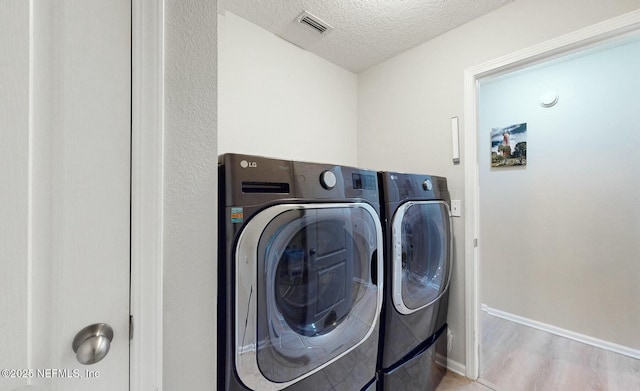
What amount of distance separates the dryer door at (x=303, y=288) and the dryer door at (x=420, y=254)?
0.18 metres

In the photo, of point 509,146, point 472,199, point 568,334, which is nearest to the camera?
point 472,199

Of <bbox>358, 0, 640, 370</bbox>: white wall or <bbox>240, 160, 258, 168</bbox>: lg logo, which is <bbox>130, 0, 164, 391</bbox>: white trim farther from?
<bbox>358, 0, 640, 370</bbox>: white wall

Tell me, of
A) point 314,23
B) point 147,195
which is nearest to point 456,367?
point 147,195

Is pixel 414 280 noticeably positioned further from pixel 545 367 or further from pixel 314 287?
pixel 545 367

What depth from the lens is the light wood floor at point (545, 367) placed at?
1.60m

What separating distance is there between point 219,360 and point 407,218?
1.11m

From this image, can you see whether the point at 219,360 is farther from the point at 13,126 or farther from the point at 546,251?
the point at 546,251

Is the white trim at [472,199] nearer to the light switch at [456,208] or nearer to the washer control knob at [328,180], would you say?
the light switch at [456,208]

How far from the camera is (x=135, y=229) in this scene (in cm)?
56

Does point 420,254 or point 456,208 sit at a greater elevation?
point 456,208

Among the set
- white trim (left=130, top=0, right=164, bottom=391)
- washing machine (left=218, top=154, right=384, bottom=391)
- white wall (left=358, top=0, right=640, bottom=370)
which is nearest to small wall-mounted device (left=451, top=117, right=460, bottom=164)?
white wall (left=358, top=0, right=640, bottom=370)

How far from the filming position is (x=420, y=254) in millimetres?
1480

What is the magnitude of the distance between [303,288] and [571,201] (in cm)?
271

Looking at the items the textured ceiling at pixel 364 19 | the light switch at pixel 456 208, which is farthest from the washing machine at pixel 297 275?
the textured ceiling at pixel 364 19
